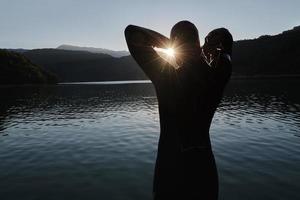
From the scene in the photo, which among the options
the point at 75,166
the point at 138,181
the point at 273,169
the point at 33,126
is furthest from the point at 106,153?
the point at 33,126

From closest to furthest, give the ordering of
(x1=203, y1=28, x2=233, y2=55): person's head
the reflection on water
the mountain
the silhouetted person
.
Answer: the silhouetted person → (x1=203, y1=28, x2=233, y2=55): person's head → the reflection on water → the mountain

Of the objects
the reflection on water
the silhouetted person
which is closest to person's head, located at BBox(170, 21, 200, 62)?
the silhouetted person

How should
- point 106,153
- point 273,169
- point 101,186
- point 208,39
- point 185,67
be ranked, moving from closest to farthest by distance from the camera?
point 185,67
point 208,39
point 101,186
point 273,169
point 106,153

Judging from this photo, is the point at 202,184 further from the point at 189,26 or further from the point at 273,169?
the point at 273,169

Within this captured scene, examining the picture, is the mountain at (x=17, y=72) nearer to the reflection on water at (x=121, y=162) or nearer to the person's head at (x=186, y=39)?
the reflection on water at (x=121, y=162)

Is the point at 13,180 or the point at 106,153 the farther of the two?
the point at 106,153

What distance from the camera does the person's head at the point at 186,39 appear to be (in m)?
3.20

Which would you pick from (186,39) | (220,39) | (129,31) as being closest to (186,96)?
(186,39)

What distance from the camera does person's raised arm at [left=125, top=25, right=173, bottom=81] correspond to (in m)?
3.25

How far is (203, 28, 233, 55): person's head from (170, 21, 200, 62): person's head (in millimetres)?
186

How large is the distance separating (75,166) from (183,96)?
15804mm

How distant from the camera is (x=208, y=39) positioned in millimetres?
3389

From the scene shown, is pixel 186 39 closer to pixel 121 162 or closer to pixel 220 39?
pixel 220 39

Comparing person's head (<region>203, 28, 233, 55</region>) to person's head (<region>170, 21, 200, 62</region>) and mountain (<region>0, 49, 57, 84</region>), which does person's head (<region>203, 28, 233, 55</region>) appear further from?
mountain (<region>0, 49, 57, 84</region>)
